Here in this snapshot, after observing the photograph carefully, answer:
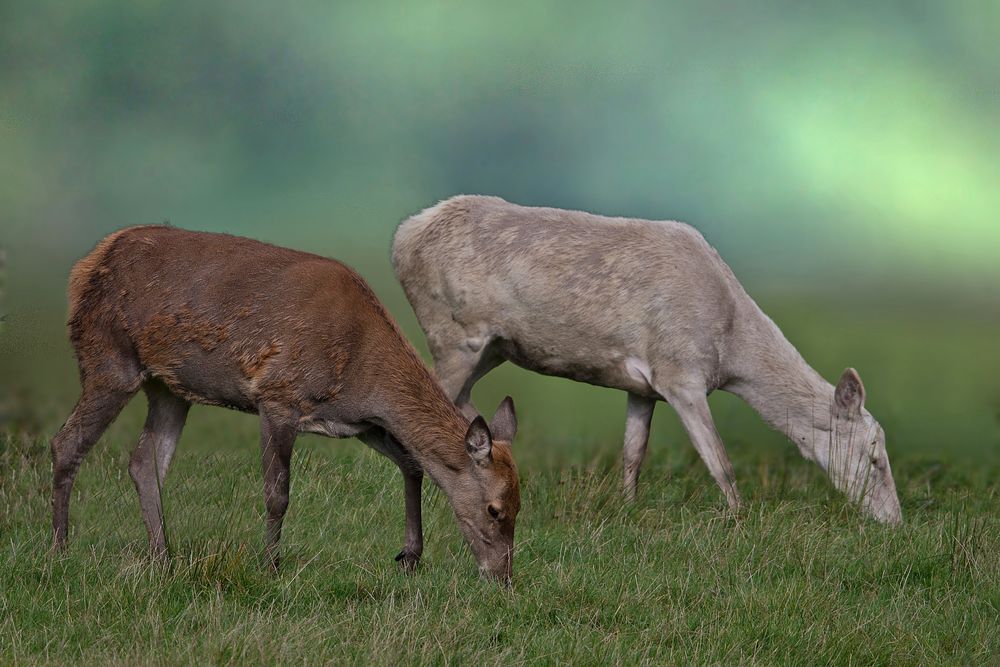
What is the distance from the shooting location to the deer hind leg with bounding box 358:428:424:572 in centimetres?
798

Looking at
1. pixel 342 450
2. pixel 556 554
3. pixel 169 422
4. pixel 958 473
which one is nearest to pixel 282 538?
pixel 169 422

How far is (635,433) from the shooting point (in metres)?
11.4

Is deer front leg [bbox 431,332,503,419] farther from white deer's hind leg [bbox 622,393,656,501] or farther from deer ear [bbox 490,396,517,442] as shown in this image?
deer ear [bbox 490,396,517,442]

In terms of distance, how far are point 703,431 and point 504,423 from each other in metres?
3.12

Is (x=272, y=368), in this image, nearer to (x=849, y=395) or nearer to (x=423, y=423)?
(x=423, y=423)

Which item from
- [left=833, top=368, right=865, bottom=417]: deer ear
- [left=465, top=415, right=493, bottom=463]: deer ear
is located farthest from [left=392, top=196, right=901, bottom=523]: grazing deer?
[left=465, top=415, right=493, bottom=463]: deer ear

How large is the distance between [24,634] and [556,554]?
3348 millimetres

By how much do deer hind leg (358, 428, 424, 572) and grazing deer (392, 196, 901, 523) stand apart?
3.02 metres

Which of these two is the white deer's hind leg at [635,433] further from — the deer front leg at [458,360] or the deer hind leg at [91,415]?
the deer hind leg at [91,415]

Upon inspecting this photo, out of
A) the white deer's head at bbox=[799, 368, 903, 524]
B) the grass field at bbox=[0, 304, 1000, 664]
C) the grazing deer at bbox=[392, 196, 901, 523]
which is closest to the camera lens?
the grass field at bbox=[0, 304, 1000, 664]

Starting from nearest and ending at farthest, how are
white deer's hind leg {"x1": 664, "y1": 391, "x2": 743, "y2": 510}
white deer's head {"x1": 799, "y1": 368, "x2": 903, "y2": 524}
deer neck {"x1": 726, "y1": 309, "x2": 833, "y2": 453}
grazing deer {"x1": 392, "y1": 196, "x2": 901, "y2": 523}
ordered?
white deer's hind leg {"x1": 664, "y1": 391, "x2": 743, "y2": 510}, white deer's head {"x1": 799, "y1": 368, "x2": 903, "y2": 524}, grazing deer {"x1": 392, "y1": 196, "x2": 901, "y2": 523}, deer neck {"x1": 726, "y1": 309, "x2": 833, "y2": 453}

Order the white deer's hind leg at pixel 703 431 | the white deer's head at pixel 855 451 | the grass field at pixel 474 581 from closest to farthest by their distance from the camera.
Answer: the grass field at pixel 474 581, the white deer's hind leg at pixel 703 431, the white deer's head at pixel 855 451

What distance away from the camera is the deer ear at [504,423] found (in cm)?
794

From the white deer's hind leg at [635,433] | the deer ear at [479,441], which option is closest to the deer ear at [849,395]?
the white deer's hind leg at [635,433]
